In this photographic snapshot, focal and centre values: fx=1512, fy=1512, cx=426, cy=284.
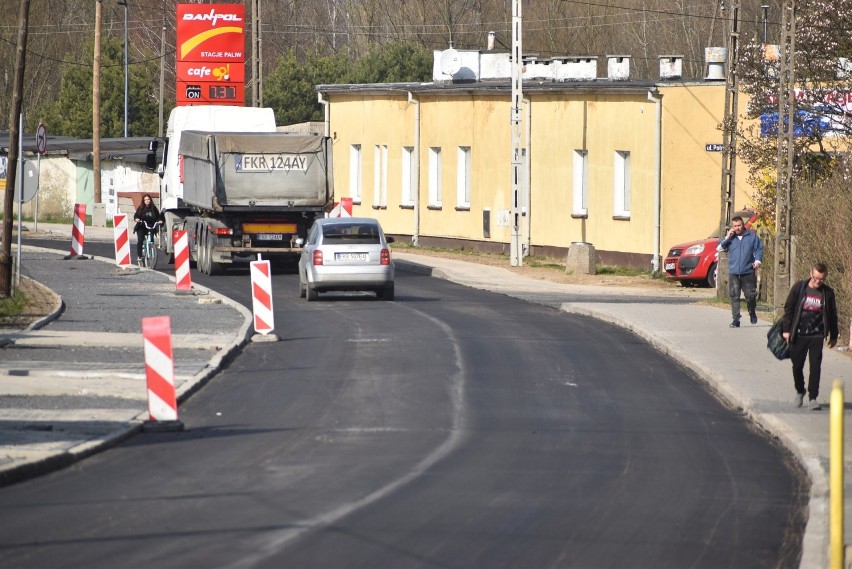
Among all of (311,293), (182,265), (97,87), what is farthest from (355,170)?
(311,293)

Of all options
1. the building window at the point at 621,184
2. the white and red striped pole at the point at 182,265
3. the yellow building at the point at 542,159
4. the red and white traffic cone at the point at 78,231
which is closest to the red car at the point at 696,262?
the yellow building at the point at 542,159

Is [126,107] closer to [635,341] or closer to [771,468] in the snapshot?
[635,341]

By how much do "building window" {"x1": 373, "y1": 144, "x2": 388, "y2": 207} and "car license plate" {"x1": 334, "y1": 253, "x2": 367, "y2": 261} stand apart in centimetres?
2315

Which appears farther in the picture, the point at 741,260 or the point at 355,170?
the point at 355,170

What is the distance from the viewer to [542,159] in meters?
42.5

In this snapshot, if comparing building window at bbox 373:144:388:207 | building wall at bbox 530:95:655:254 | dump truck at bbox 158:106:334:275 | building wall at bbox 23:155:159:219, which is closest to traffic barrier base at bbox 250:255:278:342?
dump truck at bbox 158:106:334:275

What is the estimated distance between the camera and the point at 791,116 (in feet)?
74.0

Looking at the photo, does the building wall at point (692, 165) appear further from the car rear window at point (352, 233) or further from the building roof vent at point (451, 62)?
the car rear window at point (352, 233)

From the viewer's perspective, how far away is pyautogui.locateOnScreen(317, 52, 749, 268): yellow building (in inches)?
1469

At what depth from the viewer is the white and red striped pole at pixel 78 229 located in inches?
1453

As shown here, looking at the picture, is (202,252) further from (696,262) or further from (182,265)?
(696,262)

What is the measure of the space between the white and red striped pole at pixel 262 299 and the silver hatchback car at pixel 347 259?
566 cm

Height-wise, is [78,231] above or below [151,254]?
above

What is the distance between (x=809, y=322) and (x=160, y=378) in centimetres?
631
